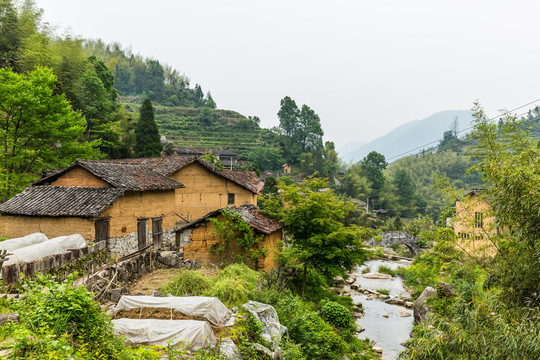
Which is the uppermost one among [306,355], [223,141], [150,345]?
[223,141]

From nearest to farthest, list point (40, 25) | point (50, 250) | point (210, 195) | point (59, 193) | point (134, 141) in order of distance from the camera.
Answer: point (50, 250)
point (59, 193)
point (210, 195)
point (40, 25)
point (134, 141)

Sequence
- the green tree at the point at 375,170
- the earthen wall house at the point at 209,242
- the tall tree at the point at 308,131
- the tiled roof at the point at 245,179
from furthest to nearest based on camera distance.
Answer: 1. the tall tree at the point at 308,131
2. the green tree at the point at 375,170
3. the tiled roof at the point at 245,179
4. the earthen wall house at the point at 209,242

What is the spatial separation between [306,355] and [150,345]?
5258 mm

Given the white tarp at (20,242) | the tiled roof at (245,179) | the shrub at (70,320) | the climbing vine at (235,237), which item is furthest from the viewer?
the tiled roof at (245,179)

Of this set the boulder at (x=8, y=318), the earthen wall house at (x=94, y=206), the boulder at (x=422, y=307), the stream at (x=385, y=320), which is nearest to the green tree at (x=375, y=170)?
the stream at (x=385, y=320)

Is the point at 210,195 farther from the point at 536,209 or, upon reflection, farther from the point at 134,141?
the point at 536,209

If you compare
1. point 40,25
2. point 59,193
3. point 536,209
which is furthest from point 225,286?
point 40,25

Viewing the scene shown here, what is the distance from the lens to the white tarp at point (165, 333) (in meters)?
7.59

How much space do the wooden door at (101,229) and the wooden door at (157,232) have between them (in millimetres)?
3902

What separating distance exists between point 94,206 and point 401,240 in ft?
129

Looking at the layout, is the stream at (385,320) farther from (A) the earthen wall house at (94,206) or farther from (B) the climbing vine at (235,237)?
(A) the earthen wall house at (94,206)

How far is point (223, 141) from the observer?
2874 inches

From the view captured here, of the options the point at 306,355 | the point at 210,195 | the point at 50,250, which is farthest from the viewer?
the point at 210,195

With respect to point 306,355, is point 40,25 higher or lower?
higher
